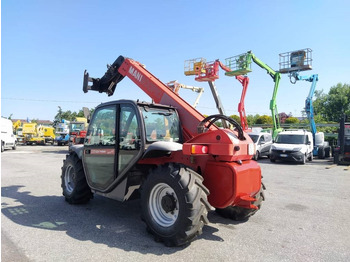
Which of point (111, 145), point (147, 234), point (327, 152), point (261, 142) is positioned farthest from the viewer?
point (327, 152)

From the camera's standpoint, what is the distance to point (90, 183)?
5.39 meters

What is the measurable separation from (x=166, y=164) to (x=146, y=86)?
2.46 metres

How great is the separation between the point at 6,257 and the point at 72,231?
1029 mm

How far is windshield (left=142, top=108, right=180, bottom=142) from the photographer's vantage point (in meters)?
4.66

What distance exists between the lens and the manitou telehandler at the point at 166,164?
379cm

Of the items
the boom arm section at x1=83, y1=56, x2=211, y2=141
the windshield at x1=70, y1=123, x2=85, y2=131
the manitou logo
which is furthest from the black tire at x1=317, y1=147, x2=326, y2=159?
the windshield at x1=70, y1=123, x2=85, y2=131

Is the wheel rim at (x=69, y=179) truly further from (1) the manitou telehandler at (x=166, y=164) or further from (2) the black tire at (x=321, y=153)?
(2) the black tire at (x=321, y=153)

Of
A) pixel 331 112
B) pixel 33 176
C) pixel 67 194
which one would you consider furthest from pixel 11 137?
pixel 331 112

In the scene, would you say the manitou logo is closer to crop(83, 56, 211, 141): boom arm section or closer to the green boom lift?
crop(83, 56, 211, 141): boom arm section

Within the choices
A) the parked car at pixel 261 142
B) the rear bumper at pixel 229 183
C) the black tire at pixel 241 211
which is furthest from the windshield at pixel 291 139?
the rear bumper at pixel 229 183

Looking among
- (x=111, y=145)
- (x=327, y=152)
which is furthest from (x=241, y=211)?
(x=327, y=152)

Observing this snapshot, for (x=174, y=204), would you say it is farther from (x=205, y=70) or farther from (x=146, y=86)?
(x=205, y=70)

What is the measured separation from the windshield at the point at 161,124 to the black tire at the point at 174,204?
0.78 meters

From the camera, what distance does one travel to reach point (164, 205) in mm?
4004
